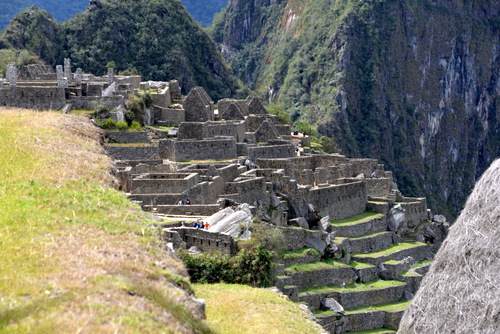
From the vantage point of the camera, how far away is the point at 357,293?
32.2m

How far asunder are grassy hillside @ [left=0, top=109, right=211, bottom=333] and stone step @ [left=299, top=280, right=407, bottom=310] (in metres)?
12.0

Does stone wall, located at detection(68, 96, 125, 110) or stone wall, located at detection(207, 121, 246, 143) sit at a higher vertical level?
stone wall, located at detection(68, 96, 125, 110)

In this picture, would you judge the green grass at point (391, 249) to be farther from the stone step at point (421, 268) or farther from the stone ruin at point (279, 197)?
the stone step at point (421, 268)

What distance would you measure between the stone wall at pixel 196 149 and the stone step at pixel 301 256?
6.82 m

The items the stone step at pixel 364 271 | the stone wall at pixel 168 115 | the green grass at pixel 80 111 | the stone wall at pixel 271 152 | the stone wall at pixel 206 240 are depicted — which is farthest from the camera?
the stone wall at pixel 168 115

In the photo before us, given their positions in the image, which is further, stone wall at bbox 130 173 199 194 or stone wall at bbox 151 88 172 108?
stone wall at bbox 151 88 172 108

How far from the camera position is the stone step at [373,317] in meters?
31.2

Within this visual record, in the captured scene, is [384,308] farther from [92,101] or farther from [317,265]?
[92,101]

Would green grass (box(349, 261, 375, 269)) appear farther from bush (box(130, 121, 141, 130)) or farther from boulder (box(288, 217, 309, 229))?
bush (box(130, 121, 141, 130))

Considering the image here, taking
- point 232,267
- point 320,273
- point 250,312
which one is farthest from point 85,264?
point 320,273

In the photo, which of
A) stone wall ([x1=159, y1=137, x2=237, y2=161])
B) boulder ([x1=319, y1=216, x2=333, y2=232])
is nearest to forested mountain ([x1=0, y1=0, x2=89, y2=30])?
stone wall ([x1=159, y1=137, x2=237, y2=161])

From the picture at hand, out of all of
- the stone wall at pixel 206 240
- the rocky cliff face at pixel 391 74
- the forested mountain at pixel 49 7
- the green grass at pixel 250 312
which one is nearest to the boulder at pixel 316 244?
the stone wall at pixel 206 240

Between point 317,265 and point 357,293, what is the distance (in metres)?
1.89

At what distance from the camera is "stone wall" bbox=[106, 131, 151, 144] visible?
36094mm
